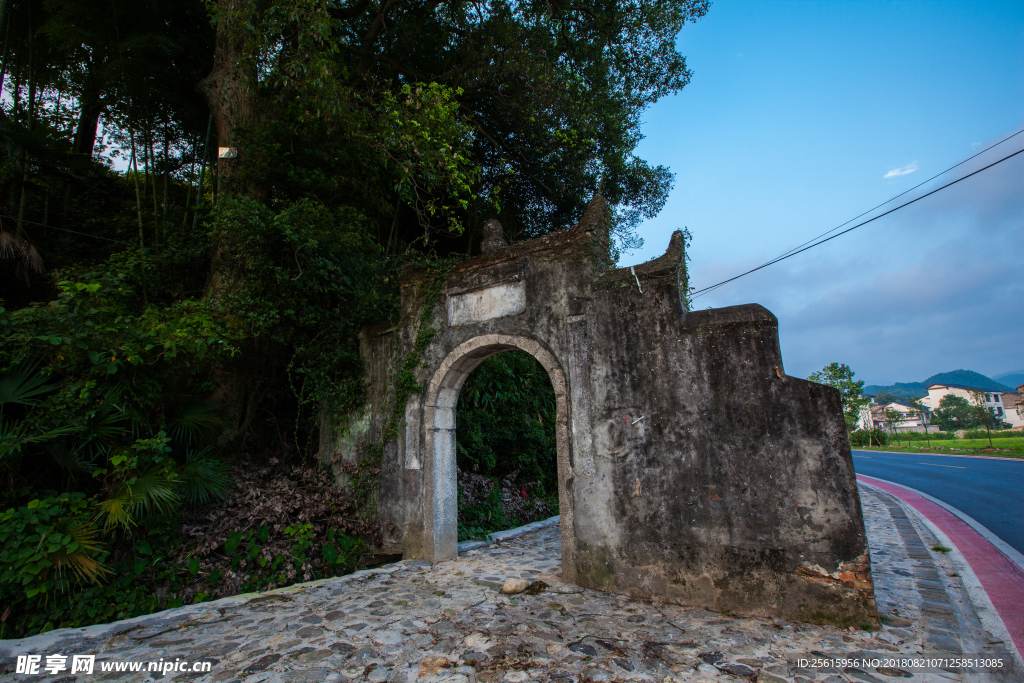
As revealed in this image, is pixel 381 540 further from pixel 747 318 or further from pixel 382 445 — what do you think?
pixel 747 318

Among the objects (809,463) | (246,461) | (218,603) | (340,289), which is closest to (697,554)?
(809,463)

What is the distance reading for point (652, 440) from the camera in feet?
15.1

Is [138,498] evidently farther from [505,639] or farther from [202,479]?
[505,639]

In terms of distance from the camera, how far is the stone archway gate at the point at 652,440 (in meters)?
3.89

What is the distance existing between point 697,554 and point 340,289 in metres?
5.70

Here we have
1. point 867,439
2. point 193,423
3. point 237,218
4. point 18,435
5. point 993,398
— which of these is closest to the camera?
point 18,435

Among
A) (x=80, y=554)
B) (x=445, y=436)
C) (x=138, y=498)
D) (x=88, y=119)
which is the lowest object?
(x=80, y=554)

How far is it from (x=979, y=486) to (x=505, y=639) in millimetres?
13443

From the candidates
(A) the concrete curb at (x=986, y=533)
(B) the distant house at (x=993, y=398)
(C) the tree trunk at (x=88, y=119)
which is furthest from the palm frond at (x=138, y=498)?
(B) the distant house at (x=993, y=398)

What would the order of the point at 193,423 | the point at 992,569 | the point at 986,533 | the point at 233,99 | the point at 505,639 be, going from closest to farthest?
the point at 505,639 → the point at 992,569 → the point at 193,423 → the point at 986,533 → the point at 233,99

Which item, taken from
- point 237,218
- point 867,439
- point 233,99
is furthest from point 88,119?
point 867,439

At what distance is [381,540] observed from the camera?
6215 millimetres

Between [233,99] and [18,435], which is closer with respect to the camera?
[18,435]

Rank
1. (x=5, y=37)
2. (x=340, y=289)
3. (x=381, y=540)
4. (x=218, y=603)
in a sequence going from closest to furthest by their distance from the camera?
(x=218, y=603), (x=381, y=540), (x=340, y=289), (x=5, y=37)
